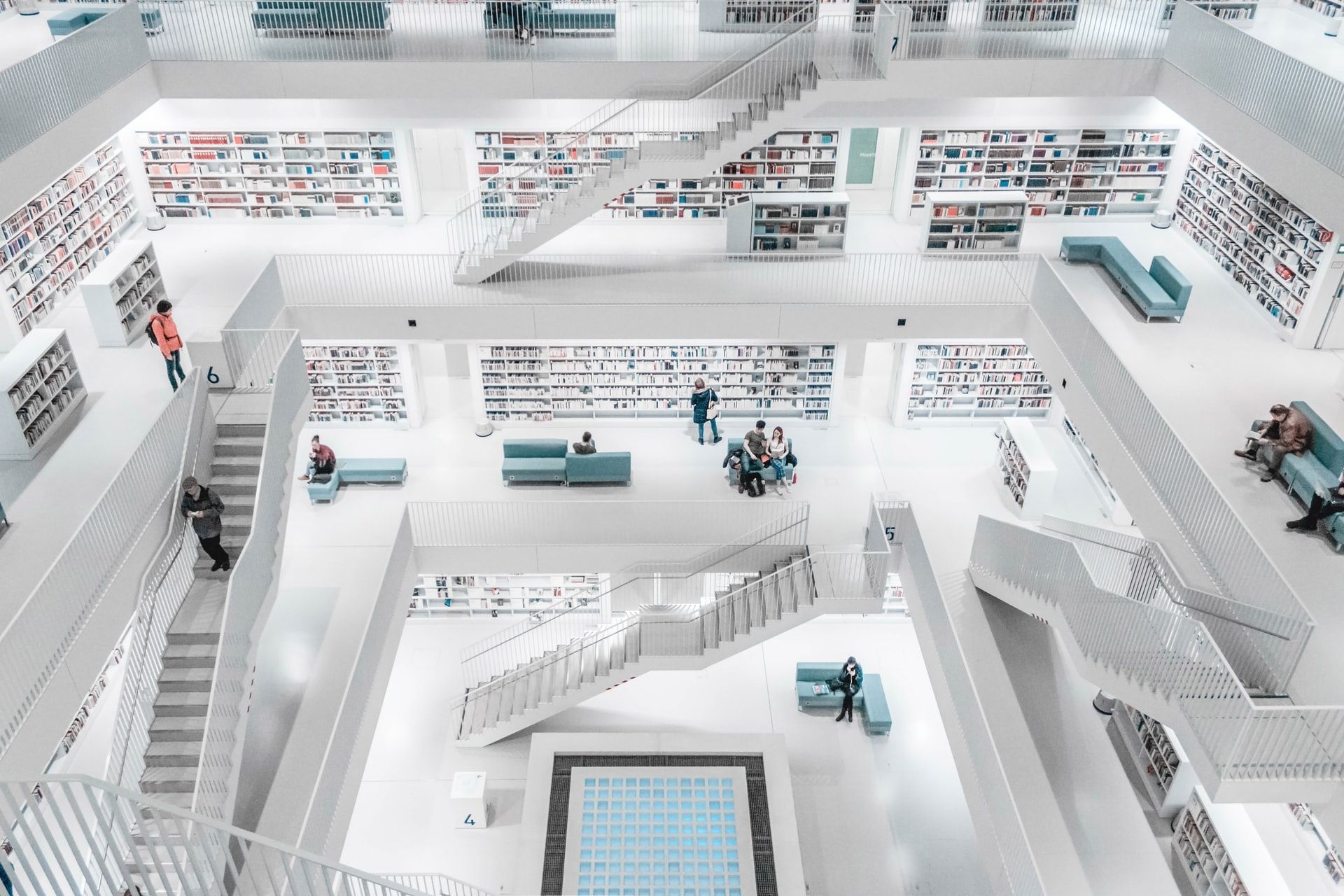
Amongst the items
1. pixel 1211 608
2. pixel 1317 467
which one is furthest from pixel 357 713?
pixel 1317 467

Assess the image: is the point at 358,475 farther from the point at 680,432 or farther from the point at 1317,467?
the point at 1317,467

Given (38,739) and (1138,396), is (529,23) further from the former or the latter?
(38,739)

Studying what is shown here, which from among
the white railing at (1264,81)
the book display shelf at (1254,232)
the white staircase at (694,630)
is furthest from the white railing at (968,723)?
the white railing at (1264,81)

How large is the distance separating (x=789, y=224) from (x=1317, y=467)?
300 inches

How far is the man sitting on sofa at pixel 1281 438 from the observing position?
9969 mm

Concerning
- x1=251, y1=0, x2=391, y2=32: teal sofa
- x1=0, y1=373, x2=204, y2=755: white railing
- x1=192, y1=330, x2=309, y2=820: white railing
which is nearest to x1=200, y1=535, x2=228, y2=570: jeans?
x1=192, y1=330, x2=309, y2=820: white railing

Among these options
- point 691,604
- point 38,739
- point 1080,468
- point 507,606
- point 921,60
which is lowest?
point 507,606

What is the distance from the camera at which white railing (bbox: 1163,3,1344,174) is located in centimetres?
1048

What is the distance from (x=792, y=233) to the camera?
15.0m

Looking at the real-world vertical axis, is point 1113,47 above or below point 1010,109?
above

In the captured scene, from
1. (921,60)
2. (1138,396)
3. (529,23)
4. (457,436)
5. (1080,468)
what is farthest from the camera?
(457,436)

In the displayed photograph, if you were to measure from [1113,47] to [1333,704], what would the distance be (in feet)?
32.0

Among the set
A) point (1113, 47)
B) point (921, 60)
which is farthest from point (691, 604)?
point (1113, 47)

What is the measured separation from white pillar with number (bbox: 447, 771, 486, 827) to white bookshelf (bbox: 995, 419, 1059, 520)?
8.27 metres
